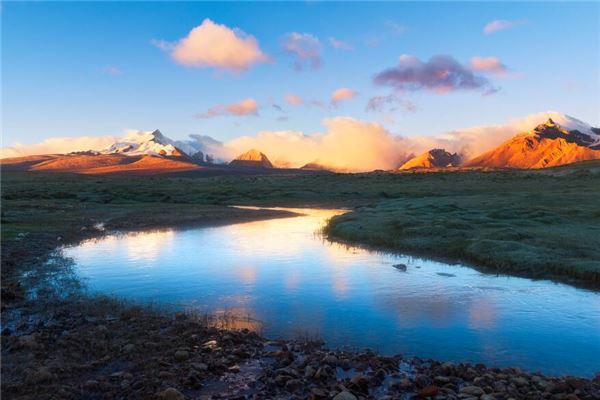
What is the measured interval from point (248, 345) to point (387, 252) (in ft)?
62.4

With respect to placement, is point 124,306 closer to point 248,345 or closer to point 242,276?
point 248,345

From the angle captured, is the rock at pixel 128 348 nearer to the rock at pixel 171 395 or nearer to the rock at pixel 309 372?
the rock at pixel 171 395

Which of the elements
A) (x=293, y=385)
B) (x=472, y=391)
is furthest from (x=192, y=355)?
(x=472, y=391)

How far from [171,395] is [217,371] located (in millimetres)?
1919

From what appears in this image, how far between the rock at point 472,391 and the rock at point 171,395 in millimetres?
6091

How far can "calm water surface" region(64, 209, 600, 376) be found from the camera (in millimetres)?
14961

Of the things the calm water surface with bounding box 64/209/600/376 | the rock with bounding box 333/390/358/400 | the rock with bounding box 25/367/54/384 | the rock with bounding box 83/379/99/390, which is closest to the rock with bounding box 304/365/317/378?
the rock with bounding box 333/390/358/400

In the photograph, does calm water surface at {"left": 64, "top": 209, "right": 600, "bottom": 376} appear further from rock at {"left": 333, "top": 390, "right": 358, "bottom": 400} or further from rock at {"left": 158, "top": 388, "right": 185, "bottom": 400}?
rock at {"left": 158, "top": 388, "right": 185, "bottom": 400}

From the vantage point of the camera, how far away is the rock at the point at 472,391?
10984mm

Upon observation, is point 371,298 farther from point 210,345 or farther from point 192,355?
point 192,355

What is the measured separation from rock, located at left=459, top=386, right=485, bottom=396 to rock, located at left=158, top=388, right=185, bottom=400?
6.09 metres

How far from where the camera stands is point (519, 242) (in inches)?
1220

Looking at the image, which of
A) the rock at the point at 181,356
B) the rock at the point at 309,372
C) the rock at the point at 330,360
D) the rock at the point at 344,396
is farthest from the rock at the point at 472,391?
the rock at the point at 181,356

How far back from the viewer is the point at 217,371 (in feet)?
40.3
